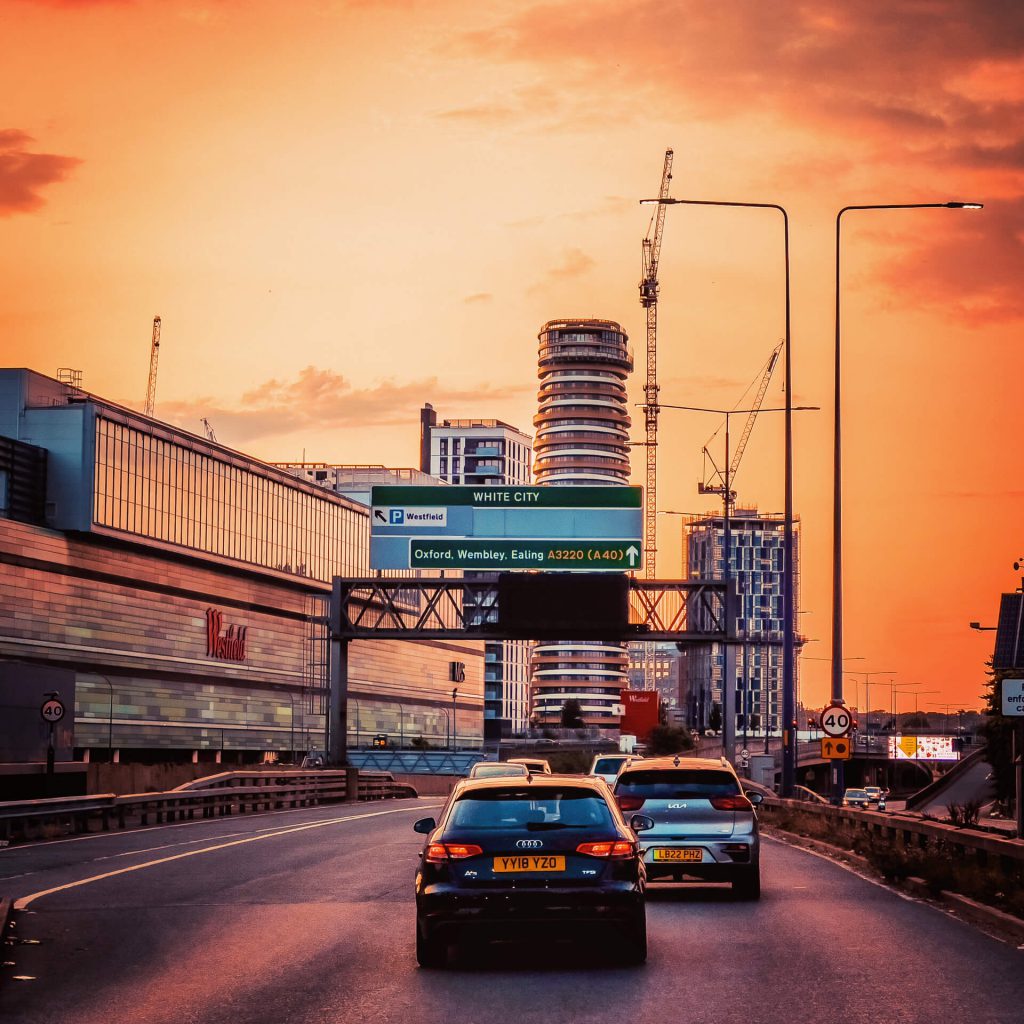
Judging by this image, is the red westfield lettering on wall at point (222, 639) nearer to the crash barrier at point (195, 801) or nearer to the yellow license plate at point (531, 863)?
the crash barrier at point (195, 801)

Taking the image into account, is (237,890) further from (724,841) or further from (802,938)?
(802,938)

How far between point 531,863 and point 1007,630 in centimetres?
9128

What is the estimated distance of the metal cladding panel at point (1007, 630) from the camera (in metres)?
96.1

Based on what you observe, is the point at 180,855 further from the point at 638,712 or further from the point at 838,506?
the point at 638,712

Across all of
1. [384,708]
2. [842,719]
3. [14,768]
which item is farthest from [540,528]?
[384,708]

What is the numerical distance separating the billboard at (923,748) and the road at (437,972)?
459 feet

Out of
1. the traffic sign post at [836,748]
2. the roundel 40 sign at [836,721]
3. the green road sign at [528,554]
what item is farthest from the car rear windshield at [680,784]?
the green road sign at [528,554]

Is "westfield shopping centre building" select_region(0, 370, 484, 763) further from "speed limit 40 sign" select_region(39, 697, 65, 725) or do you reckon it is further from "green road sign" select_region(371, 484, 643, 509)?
"speed limit 40 sign" select_region(39, 697, 65, 725)

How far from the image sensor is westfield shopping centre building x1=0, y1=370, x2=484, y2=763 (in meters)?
89.2

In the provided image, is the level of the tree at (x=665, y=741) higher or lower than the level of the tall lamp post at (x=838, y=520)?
lower

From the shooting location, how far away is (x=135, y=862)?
89.0 ft

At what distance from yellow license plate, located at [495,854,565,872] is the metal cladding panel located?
271 ft

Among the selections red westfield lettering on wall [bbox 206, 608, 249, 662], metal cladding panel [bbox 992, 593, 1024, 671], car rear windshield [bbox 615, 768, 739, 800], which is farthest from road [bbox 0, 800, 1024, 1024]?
red westfield lettering on wall [bbox 206, 608, 249, 662]

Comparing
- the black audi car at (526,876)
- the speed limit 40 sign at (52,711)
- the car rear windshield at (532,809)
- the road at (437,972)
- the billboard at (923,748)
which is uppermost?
the speed limit 40 sign at (52,711)
